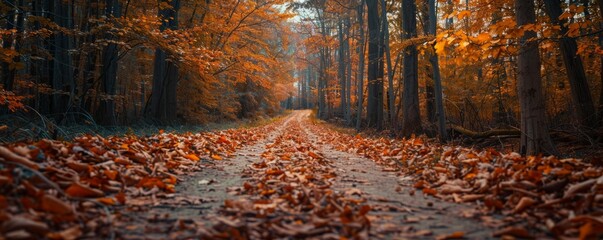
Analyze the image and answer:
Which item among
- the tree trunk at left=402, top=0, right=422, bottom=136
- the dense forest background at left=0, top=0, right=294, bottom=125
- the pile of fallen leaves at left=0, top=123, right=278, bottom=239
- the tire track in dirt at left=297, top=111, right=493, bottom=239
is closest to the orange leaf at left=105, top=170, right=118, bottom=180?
the pile of fallen leaves at left=0, top=123, right=278, bottom=239

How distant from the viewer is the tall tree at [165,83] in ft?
37.9

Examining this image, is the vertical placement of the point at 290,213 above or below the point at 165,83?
below

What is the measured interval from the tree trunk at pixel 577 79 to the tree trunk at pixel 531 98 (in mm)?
3193

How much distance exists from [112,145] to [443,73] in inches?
527

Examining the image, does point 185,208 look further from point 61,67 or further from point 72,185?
point 61,67

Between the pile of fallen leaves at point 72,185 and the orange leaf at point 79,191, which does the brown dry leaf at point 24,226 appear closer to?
the pile of fallen leaves at point 72,185

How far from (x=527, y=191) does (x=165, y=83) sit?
1185 cm

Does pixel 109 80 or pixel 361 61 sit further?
pixel 361 61

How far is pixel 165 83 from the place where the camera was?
40.0 ft

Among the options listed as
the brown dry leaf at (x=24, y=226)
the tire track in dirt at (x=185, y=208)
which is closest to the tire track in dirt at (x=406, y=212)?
the tire track in dirt at (x=185, y=208)

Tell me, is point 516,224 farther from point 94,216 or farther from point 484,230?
point 94,216

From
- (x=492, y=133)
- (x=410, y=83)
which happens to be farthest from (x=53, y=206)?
(x=410, y=83)

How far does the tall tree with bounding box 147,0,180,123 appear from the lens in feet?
37.9

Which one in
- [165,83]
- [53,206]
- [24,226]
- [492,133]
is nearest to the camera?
[24,226]
